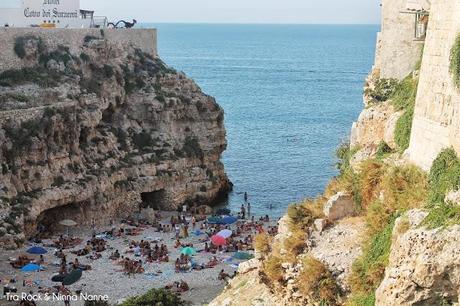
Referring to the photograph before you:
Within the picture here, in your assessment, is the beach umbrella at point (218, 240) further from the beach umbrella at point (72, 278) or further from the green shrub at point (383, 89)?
the green shrub at point (383, 89)

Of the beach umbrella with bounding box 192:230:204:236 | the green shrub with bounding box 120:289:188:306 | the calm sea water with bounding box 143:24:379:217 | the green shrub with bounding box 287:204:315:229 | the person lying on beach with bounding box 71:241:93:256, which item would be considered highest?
the green shrub with bounding box 287:204:315:229

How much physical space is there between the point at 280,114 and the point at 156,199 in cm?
5383

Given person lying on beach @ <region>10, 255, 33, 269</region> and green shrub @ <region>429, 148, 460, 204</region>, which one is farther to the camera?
person lying on beach @ <region>10, 255, 33, 269</region>

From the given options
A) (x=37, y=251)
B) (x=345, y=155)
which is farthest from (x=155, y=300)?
(x=37, y=251)

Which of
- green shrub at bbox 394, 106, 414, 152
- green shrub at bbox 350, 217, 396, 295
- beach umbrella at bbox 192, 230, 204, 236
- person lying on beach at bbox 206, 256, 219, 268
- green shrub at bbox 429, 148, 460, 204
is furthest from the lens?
beach umbrella at bbox 192, 230, 204, 236

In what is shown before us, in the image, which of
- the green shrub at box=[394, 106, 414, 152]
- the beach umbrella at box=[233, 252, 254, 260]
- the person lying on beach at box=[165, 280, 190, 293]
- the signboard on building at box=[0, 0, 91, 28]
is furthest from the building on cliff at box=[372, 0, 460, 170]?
the signboard on building at box=[0, 0, 91, 28]

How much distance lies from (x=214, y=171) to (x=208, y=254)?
52.4ft

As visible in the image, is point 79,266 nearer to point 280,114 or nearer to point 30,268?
point 30,268

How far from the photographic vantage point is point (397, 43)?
1085 inches

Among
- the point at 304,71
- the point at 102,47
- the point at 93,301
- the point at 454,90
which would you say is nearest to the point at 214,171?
the point at 102,47

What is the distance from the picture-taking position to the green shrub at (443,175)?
674 inches

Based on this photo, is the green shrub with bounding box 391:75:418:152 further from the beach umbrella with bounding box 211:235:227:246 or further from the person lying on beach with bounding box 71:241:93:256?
the person lying on beach with bounding box 71:241:93:256

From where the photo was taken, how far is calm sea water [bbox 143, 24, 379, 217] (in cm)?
6359

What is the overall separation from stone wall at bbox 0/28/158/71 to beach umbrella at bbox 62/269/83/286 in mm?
18612
